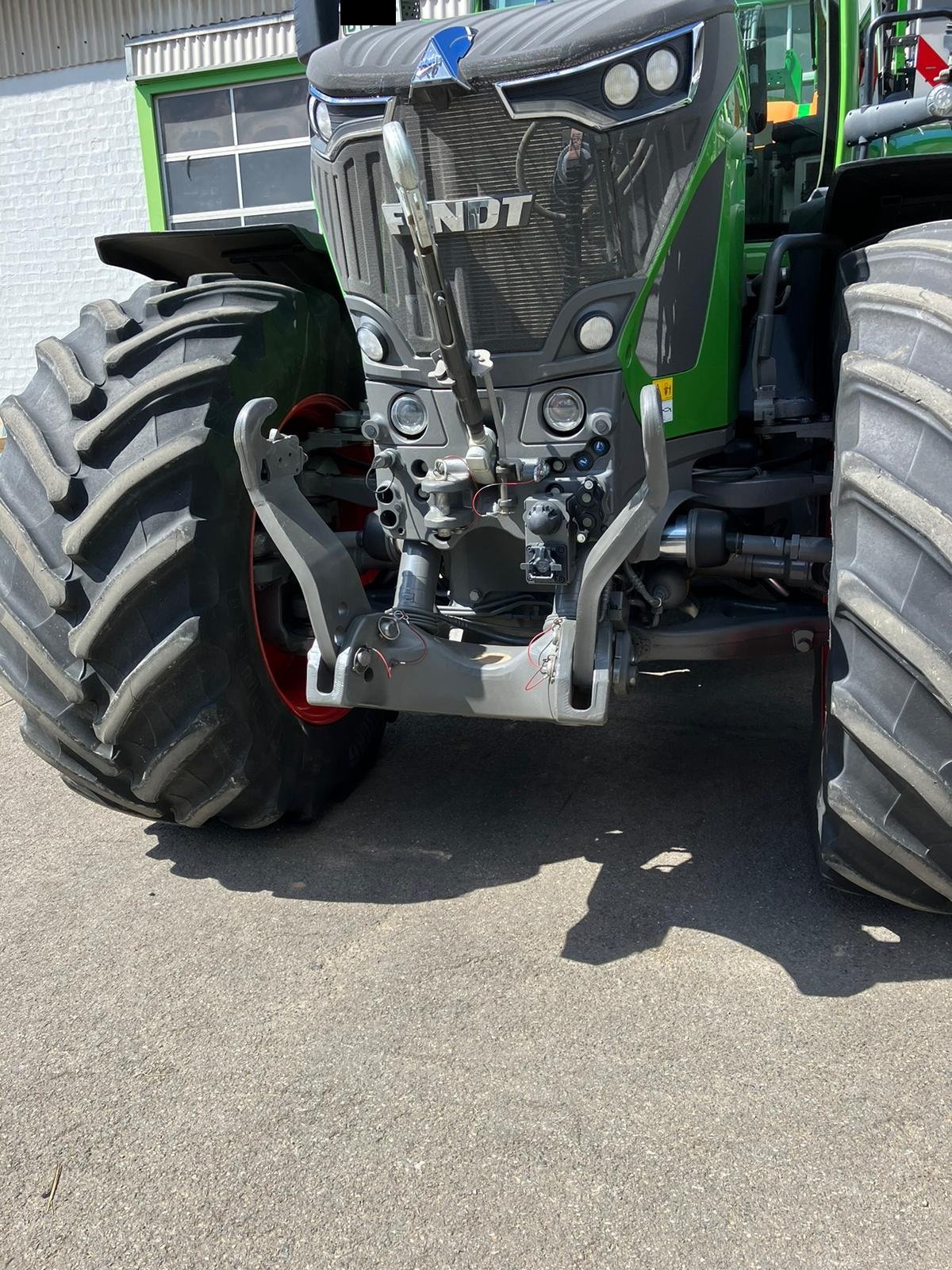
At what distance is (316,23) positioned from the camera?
8.75 feet

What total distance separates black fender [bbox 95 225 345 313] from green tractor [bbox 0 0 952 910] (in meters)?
0.05

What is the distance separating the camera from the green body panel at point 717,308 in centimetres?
255

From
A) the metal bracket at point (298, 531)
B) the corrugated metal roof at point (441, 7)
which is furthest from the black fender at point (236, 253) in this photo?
the corrugated metal roof at point (441, 7)

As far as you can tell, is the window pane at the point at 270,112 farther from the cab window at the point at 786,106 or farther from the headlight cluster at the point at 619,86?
the headlight cluster at the point at 619,86

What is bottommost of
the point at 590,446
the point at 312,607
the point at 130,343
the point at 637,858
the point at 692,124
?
the point at 637,858

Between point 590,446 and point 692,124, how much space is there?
726 mm

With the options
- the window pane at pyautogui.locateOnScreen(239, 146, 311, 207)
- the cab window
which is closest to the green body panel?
the cab window

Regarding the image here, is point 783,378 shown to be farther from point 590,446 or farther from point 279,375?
point 279,375

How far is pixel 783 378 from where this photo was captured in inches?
122

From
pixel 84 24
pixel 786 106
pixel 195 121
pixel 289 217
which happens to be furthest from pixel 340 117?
pixel 84 24

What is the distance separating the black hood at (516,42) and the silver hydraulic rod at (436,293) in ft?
0.59

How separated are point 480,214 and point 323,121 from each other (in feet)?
1.47

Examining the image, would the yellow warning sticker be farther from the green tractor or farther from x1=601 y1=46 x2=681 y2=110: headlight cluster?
x1=601 y1=46 x2=681 y2=110: headlight cluster

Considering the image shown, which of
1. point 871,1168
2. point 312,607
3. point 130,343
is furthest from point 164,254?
point 871,1168
